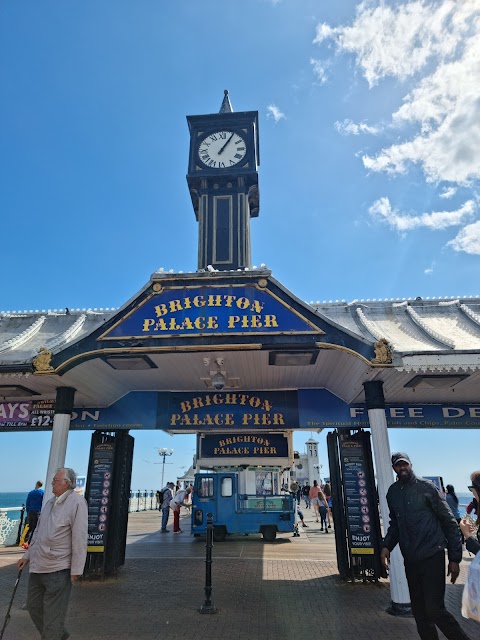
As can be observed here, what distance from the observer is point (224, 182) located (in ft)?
59.9

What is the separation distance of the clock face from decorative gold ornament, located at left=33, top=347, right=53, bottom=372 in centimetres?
1325

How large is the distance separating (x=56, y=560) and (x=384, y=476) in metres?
5.02

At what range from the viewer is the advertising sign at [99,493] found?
8578 millimetres

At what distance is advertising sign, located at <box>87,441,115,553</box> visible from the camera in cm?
858

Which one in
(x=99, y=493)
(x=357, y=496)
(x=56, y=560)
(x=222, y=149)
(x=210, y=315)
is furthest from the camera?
(x=222, y=149)

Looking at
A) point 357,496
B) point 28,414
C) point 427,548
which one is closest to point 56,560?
point 427,548

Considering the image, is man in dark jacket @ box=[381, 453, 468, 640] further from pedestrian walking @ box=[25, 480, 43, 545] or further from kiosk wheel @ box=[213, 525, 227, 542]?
kiosk wheel @ box=[213, 525, 227, 542]

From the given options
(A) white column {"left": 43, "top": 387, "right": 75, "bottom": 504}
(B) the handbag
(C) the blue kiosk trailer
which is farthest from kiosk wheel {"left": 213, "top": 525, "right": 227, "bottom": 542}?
(B) the handbag

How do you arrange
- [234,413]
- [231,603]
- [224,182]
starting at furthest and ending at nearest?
[224,182] → [234,413] → [231,603]

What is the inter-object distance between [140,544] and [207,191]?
43.6ft

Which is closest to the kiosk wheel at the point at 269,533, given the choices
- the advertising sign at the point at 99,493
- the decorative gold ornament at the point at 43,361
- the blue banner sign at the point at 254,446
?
the blue banner sign at the point at 254,446

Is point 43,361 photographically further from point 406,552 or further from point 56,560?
point 406,552

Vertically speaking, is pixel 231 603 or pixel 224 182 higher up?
pixel 224 182

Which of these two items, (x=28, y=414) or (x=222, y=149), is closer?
(x=28, y=414)
